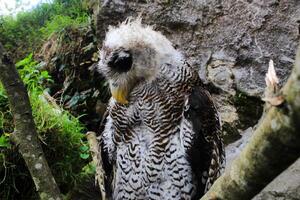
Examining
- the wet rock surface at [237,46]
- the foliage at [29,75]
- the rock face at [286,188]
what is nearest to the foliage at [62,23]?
the wet rock surface at [237,46]

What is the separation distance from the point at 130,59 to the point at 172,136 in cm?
41

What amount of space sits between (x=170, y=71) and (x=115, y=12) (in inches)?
56.8

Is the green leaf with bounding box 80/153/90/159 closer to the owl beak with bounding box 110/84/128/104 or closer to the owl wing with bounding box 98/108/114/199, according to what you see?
the owl wing with bounding box 98/108/114/199

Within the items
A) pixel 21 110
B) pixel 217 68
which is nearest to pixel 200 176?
pixel 21 110

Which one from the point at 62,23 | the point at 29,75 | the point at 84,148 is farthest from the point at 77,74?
the point at 84,148

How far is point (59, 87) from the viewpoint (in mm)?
4070

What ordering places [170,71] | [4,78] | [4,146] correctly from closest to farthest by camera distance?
[4,78]
[170,71]
[4,146]

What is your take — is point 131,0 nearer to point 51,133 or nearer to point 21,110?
point 51,133

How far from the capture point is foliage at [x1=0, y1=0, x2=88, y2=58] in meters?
4.62

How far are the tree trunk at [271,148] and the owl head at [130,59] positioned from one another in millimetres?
1212

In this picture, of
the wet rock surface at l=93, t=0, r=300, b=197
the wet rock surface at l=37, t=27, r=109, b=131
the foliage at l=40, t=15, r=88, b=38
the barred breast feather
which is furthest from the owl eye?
the foliage at l=40, t=15, r=88, b=38

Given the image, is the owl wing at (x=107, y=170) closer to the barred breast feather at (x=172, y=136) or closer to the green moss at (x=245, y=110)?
the barred breast feather at (x=172, y=136)

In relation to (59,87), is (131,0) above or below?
above

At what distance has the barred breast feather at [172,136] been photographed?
85.0 inches
